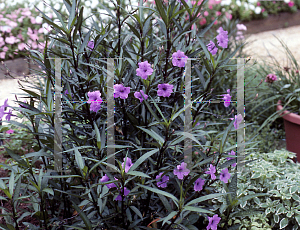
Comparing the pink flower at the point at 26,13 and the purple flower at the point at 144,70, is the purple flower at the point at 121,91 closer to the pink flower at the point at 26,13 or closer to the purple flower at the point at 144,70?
the purple flower at the point at 144,70

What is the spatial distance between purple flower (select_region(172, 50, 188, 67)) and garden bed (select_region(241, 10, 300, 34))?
18.1 ft

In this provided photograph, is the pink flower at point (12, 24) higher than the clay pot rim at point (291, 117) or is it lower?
higher

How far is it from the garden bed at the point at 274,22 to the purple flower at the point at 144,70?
5.67m

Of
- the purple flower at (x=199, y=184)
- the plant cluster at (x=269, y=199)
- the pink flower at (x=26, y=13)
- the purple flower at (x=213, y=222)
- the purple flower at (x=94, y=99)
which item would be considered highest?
the pink flower at (x=26, y=13)

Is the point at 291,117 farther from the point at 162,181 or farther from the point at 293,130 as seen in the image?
the point at 162,181

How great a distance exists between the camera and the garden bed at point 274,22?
248 inches

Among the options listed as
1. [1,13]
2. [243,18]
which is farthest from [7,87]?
[243,18]

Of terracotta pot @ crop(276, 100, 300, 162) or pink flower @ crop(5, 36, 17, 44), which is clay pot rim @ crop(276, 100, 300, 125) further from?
pink flower @ crop(5, 36, 17, 44)

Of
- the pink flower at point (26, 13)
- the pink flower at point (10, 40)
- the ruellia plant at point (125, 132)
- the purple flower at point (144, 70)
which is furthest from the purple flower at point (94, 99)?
the pink flower at point (26, 13)

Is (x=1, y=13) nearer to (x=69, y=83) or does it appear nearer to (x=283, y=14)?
(x=69, y=83)

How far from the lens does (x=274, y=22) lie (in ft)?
21.2

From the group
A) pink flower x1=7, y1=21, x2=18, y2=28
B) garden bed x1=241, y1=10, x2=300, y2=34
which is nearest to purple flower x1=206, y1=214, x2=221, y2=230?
pink flower x1=7, y1=21, x2=18, y2=28

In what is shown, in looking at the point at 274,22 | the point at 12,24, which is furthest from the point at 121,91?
the point at 274,22

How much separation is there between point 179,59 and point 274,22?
20.0 feet
